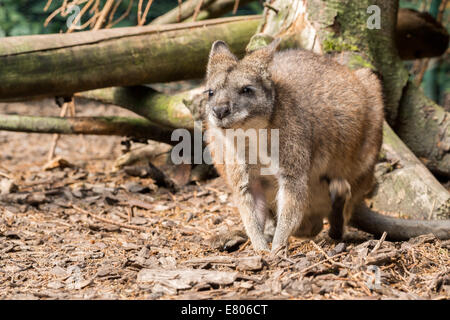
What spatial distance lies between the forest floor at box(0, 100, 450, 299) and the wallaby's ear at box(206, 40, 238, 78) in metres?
1.28

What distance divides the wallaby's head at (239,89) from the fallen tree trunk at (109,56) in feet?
5.23

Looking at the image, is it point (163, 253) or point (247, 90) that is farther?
point (163, 253)

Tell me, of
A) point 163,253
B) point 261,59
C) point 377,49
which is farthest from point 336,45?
point 163,253

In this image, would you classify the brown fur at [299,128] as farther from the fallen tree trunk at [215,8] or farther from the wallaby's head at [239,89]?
the fallen tree trunk at [215,8]

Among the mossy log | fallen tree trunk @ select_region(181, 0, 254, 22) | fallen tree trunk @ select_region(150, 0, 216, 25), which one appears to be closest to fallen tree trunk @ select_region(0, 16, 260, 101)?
the mossy log

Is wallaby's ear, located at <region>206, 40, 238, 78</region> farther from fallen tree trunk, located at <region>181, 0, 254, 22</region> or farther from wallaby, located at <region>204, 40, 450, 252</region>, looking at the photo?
fallen tree trunk, located at <region>181, 0, 254, 22</region>

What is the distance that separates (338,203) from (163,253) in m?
1.53

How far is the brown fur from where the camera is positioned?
384 centimetres

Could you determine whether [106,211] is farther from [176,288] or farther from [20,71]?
[176,288]

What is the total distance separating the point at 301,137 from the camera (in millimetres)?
3971

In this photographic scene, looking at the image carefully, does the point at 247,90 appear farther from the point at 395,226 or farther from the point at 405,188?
the point at 405,188

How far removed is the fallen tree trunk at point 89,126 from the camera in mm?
6184

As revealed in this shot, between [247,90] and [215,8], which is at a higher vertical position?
[215,8]
